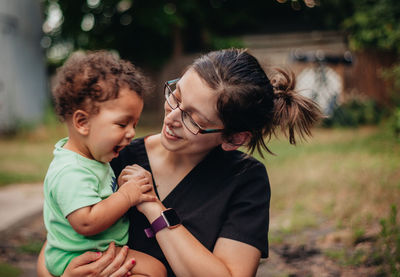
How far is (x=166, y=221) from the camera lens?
158 centimetres

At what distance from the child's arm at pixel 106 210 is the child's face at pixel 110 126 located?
0.17 metres

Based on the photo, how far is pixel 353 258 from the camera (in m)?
3.00

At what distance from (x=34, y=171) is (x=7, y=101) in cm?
501

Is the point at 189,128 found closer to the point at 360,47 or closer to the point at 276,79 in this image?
the point at 276,79

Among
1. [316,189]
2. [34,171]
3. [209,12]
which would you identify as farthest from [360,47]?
[34,171]

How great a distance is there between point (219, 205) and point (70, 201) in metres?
0.60

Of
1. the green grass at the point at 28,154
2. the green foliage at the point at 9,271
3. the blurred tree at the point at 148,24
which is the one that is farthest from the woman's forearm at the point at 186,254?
the blurred tree at the point at 148,24

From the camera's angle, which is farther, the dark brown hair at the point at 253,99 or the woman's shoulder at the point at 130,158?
the woman's shoulder at the point at 130,158

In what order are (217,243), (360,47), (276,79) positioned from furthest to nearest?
1. (360,47)
2. (276,79)
3. (217,243)

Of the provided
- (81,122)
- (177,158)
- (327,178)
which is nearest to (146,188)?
(177,158)

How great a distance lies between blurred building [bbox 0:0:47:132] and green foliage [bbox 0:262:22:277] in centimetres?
826

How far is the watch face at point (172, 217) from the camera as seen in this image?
1.58 metres

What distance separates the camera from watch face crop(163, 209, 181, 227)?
1582 mm

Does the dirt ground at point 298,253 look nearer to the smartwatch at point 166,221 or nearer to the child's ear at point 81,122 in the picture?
the smartwatch at point 166,221
